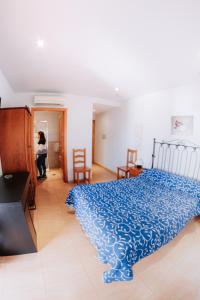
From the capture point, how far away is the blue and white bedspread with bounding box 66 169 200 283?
147 cm

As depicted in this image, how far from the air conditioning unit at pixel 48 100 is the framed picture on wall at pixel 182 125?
2.68 meters

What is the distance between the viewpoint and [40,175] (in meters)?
4.80

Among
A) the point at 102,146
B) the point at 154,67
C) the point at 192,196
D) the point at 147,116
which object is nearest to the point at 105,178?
the point at 102,146

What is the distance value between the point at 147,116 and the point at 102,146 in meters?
2.72

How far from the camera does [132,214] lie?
191cm

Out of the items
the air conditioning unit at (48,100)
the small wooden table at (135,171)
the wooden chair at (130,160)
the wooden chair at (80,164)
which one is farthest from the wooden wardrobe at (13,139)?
the wooden chair at (130,160)

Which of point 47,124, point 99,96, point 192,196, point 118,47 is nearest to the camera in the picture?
point 118,47

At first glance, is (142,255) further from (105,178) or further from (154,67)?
(105,178)

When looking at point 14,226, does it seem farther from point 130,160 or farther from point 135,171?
point 130,160

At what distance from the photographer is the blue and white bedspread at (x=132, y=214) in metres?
1.47

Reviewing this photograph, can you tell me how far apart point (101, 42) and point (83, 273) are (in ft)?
9.34

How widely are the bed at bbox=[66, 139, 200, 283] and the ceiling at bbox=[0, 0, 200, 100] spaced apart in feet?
6.34

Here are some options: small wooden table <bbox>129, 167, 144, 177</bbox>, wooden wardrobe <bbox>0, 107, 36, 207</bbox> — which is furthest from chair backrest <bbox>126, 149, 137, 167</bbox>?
wooden wardrobe <bbox>0, 107, 36, 207</bbox>

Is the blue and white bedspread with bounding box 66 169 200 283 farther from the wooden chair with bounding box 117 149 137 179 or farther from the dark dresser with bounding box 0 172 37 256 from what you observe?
the wooden chair with bounding box 117 149 137 179
